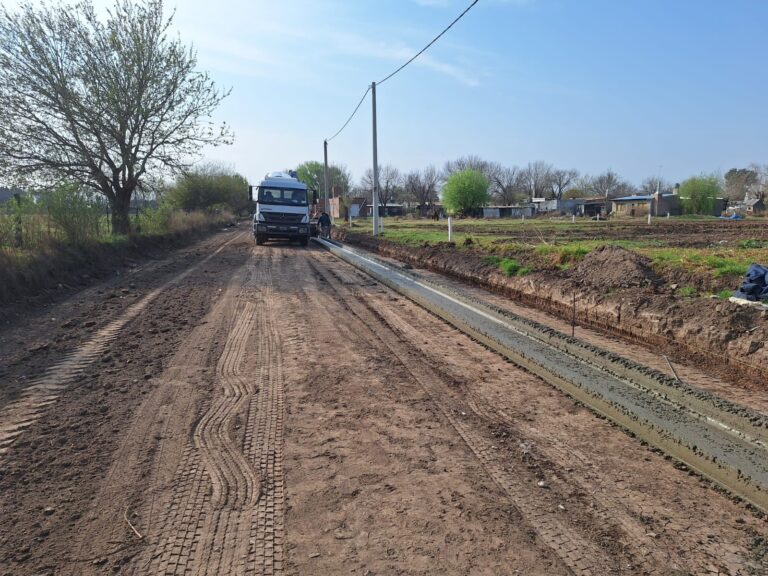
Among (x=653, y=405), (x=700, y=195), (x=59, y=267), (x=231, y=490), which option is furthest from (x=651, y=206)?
(x=231, y=490)

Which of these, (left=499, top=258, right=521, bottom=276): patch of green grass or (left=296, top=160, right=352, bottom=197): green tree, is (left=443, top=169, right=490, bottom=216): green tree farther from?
(left=499, top=258, right=521, bottom=276): patch of green grass

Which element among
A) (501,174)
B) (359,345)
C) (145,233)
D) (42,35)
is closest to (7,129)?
(42,35)

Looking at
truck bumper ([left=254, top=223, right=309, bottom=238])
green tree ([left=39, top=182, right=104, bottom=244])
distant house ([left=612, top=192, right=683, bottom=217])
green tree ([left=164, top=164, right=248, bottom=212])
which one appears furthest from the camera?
distant house ([left=612, top=192, right=683, bottom=217])

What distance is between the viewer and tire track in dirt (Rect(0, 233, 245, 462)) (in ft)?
13.4

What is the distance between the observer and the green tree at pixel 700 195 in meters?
72.6

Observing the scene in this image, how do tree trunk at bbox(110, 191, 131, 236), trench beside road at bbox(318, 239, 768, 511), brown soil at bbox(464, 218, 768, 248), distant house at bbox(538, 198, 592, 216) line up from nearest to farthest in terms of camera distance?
trench beside road at bbox(318, 239, 768, 511), brown soil at bbox(464, 218, 768, 248), tree trunk at bbox(110, 191, 131, 236), distant house at bbox(538, 198, 592, 216)

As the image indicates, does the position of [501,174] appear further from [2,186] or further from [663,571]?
[663,571]

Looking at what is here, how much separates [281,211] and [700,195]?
236ft

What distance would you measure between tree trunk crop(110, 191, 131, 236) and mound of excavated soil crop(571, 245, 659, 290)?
1830 cm

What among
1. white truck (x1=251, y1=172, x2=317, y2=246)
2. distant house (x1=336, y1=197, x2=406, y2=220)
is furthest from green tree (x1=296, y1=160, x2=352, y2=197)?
white truck (x1=251, y1=172, x2=317, y2=246)

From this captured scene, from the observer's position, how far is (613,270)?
927 cm

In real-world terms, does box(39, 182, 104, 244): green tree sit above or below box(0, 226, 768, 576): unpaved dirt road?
above

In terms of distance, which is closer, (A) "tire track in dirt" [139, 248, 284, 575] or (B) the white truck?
(A) "tire track in dirt" [139, 248, 284, 575]

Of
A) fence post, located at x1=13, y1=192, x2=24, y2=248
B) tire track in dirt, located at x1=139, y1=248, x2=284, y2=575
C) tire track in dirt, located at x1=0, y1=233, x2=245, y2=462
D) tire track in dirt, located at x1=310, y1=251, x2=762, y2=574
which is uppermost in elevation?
fence post, located at x1=13, y1=192, x2=24, y2=248
